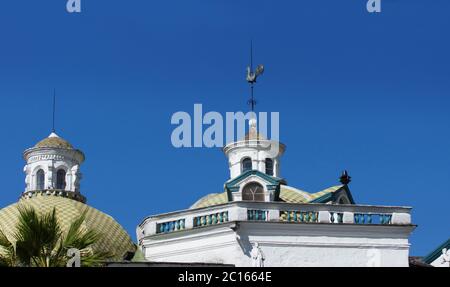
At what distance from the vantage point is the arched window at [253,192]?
129 ft

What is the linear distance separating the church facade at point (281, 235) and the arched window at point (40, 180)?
27863 millimetres

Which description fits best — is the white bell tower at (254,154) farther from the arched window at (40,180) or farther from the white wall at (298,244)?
the white wall at (298,244)

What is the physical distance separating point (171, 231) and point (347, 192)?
7.39 meters

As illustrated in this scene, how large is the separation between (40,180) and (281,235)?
3123cm

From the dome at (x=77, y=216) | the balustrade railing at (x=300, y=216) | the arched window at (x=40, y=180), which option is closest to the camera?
the balustrade railing at (x=300, y=216)

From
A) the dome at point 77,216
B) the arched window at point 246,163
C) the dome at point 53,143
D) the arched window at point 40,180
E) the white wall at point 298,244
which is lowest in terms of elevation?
the white wall at point 298,244

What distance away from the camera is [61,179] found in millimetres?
64938

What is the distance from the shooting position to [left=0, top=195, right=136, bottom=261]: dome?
5422 centimetres

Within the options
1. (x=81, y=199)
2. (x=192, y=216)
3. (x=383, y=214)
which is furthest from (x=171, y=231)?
(x=81, y=199)

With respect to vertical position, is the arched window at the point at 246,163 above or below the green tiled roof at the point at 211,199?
above

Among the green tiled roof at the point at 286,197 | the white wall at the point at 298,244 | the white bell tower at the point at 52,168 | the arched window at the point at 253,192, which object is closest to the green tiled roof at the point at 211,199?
the green tiled roof at the point at 286,197

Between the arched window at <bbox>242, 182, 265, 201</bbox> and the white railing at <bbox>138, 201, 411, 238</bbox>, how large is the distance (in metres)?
3.40

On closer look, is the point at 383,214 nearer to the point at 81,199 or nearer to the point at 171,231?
the point at 171,231

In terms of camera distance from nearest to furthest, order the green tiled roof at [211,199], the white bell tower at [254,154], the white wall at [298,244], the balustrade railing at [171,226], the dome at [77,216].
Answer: the white wall at [298,244]
the balustrade railing at [171,226]
the green tiled roof at [211,199]
the white bell tower at [254,154]
the dome at [77,216]
